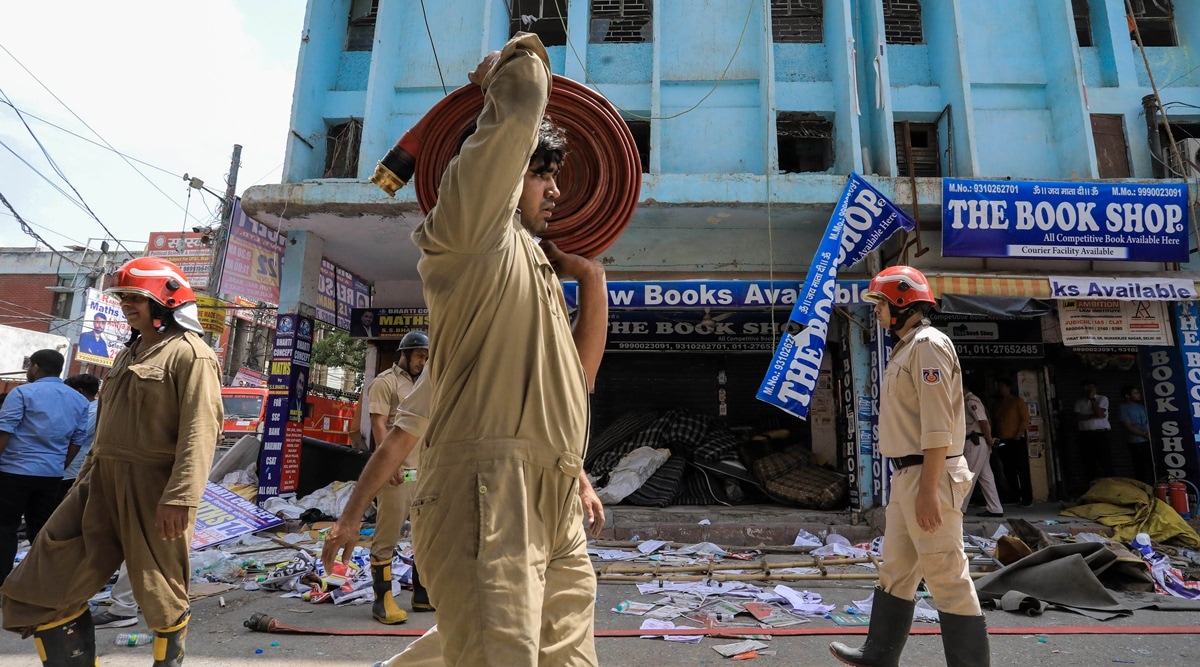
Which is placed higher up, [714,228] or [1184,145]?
[1184,145]

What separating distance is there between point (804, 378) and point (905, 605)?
14.8 ft

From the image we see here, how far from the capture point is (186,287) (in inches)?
126

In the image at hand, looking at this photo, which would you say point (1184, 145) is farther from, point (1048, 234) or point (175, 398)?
point (175, 398)

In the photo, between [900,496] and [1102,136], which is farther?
[1102,136]

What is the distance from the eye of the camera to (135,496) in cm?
283

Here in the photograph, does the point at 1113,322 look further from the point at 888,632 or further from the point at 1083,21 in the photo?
the point at 888,632

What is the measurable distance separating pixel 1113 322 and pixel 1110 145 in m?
2.74

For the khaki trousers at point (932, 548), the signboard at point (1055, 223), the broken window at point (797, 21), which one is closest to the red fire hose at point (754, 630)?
the khaki trousers at point (932, 548)

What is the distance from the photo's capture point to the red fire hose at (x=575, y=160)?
2.04 m

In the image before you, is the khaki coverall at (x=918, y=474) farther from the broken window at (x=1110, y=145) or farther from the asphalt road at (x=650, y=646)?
the broken window at (x=1110, y=145)

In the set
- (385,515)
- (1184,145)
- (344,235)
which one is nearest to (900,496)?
(385,515)

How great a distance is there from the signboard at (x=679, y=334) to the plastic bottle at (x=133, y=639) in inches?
294

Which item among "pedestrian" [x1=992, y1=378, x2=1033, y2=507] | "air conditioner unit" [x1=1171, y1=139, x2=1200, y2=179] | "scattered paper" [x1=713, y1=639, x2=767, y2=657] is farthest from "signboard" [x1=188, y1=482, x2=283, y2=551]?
"air conditioner unit" [x1=1171, y1=139, x2=1200, y2=179]

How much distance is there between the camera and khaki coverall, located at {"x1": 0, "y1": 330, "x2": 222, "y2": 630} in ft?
8.66
